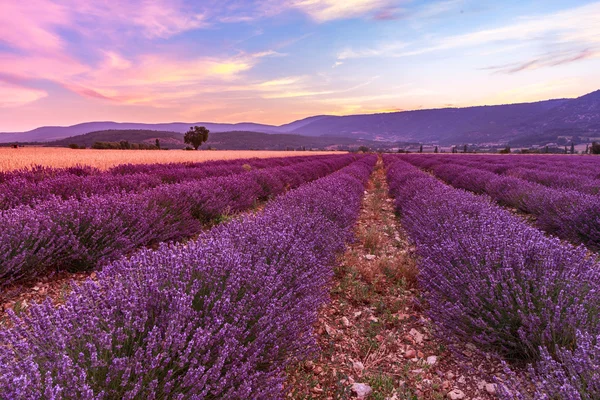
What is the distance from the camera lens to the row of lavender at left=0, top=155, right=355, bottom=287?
306cm

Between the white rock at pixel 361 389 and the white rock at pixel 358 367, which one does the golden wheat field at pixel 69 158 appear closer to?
the white rock at pixel 358 367

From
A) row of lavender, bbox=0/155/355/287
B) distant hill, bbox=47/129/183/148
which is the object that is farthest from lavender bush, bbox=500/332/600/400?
distant hill, bbox=47/129/183/148

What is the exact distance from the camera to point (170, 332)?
1365 millimetres

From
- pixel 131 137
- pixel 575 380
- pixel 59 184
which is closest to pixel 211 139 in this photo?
pixel 131 137

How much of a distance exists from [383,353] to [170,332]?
5.73 ft

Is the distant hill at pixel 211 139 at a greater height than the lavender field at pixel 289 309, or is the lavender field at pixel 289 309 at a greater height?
the distant hill at pixel 211 139

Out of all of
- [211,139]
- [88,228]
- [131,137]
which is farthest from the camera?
[211,139]

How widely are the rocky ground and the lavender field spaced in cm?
1

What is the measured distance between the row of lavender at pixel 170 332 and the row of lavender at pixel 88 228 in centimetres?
161

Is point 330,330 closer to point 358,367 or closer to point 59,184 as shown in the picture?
point 358,367

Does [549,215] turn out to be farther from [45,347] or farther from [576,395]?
[45,347]

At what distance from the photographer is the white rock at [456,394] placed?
6.52 feet

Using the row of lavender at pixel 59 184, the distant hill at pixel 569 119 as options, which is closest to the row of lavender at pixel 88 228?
the row of lavender at pixel 59 184

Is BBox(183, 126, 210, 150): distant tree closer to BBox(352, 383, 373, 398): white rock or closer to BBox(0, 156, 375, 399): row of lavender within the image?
BBox(0, 156, 375, 399): row of lavender
